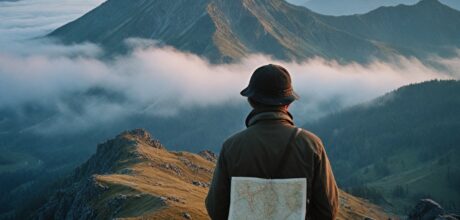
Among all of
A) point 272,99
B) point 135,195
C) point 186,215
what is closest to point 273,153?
point 272,99

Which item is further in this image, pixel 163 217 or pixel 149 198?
pixel 149 198

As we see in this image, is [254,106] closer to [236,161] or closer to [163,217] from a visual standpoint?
[236,161]

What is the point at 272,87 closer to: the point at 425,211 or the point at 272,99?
the point at 272,99

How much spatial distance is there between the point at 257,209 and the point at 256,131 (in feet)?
5.71

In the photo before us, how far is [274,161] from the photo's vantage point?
11312 mm

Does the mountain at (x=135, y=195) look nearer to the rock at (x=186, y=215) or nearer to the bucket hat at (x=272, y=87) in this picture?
the rock at (x=186, y=215)

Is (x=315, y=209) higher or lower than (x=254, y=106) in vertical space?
lower

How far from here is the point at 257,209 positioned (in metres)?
11.4

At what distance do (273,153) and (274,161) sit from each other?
0.18 meters

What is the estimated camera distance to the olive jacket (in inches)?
446

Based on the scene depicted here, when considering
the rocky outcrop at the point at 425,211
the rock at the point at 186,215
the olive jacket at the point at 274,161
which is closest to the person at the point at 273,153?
the olive jacket at the point at 274,161

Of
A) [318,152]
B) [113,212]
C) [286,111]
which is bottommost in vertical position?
[113,212]

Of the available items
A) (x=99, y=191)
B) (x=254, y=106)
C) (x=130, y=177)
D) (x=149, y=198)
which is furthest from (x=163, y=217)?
(x=254, y=106)

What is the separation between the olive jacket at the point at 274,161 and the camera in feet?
37.1
